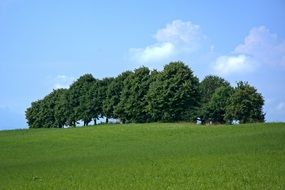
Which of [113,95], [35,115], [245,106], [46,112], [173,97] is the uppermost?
[113,95]

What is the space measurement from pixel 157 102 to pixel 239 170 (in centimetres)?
6586

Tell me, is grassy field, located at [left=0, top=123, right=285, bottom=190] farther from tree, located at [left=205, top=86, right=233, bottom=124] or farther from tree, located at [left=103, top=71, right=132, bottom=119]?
tree, located at [left=205, top=86, right=233, bottom=124]

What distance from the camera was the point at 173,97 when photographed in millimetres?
91062

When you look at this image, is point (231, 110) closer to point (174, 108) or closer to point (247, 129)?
point (174, 108)

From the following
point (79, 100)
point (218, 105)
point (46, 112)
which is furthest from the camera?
point (46, 112)

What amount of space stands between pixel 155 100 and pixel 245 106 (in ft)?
64.9

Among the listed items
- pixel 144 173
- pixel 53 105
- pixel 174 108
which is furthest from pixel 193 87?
pixel 144 173

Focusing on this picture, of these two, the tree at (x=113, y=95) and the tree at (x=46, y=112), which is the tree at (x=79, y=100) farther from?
the tree at (x=113, y=95)

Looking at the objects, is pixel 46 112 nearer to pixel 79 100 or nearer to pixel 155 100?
pixel 79 100

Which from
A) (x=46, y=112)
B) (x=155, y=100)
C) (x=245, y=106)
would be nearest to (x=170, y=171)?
(x=155, y=100)

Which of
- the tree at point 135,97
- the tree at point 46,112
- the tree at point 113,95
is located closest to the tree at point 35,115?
the tree at point 46,112

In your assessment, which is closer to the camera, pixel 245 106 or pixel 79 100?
pixel 245 106

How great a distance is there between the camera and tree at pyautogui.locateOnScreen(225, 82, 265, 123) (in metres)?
96.4

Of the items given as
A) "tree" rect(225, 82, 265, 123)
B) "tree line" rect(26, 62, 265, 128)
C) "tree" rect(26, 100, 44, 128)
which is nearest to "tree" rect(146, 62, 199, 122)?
"tree line" rect(26, 62, 265, 128)
